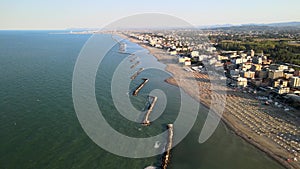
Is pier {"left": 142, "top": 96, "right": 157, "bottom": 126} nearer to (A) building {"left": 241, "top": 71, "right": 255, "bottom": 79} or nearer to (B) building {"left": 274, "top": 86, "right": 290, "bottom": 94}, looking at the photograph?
(B) building {"left": 274, "top": 86, "right": 290, "bottom": 94}

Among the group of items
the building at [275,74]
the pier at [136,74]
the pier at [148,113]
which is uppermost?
the building at [275,74]

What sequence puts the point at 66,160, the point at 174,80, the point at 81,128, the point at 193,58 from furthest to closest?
the point at 193,58 → the point at 174,80 → the point at 81,128 → the point at 66,160

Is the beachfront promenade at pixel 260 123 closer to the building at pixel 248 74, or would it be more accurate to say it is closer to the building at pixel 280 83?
the building at pixel 280 83

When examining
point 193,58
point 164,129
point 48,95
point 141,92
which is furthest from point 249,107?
point 193,58

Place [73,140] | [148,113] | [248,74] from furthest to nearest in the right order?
1. [248,74]
2. [148,113]
3. [73,140]

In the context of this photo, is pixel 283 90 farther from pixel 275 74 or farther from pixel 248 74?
pixel 248 74

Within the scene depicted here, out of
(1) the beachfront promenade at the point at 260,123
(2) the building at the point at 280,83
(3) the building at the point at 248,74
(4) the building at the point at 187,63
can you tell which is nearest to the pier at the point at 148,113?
(1) the beachfront promenade at the point at 260,123

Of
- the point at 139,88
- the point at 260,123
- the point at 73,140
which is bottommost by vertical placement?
the point at 260,123

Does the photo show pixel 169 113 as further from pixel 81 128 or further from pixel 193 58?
pixel 193 58

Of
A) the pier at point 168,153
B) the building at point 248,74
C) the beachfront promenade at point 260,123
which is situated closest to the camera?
the pier at point 168,153

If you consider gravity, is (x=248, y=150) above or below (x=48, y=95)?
below

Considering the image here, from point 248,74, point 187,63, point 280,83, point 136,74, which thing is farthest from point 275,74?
point 136,74
